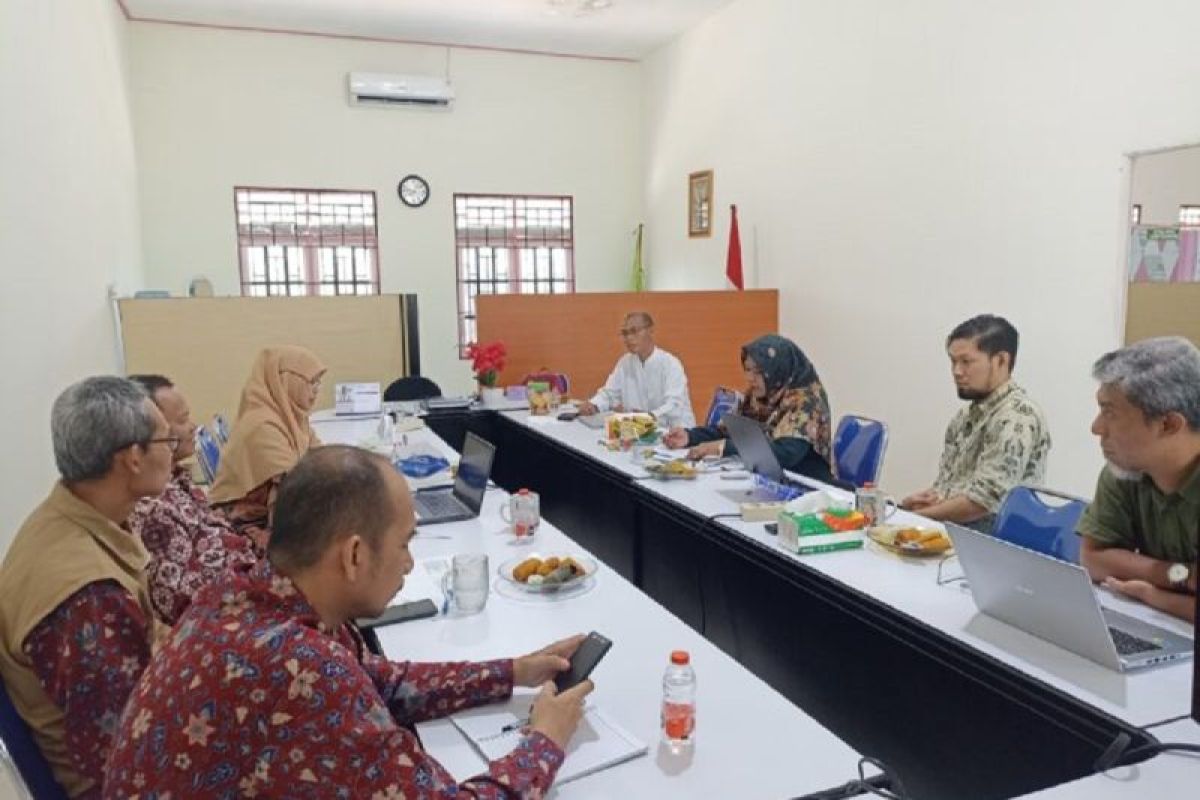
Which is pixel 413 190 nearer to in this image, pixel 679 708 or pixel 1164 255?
pixel 1164 255

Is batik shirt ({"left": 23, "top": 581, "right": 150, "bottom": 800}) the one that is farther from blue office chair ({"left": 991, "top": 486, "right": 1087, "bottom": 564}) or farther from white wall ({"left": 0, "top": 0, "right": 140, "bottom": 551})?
blue office chair ({"left": 991, "top": 486, "right": 1087, "bottom": 564})

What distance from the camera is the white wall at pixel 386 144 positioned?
6363mm

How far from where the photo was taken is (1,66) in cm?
293

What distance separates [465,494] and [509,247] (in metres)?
5.13

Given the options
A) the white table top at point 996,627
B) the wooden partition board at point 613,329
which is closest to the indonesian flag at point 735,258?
the wooden partition board at point 613,329

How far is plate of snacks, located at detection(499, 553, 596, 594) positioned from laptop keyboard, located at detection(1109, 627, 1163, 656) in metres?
1.06

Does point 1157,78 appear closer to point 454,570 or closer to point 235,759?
point 454,570

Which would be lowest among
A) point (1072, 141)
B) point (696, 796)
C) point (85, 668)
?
A: point (696, 796)

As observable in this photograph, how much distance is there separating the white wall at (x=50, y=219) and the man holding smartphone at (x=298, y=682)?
7.41 feet

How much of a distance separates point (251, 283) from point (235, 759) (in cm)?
650

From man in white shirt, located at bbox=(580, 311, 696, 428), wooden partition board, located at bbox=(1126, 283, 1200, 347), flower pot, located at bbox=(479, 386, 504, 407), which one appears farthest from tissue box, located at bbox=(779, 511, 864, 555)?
flower pot, located at bbox=(479, 386, 504, 407)

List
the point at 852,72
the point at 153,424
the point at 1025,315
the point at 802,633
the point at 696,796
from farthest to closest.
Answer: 1. the point at 852,72
2. the point at 1025,315
3. the point at 802,633
4. the point at 153,424
5. the point at 696,796

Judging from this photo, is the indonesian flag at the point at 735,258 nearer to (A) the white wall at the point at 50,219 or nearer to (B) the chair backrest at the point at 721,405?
(B) the chair backrest at the point at 721,405

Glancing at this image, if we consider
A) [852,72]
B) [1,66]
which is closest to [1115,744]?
[1,66]
